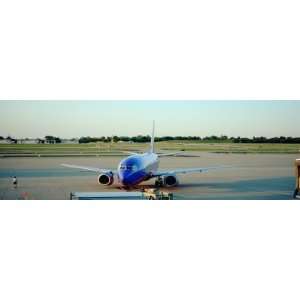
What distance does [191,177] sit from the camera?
12109 millimetres

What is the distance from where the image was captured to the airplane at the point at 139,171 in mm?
11164

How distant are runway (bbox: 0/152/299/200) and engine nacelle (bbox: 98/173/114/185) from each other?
132mm

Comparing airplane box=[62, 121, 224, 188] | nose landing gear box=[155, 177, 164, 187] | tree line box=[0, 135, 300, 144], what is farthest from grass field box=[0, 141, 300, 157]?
nose landing gear box=[155, 177, 164, 187]

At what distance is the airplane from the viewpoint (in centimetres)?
1116

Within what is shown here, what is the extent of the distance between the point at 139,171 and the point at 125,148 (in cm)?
85

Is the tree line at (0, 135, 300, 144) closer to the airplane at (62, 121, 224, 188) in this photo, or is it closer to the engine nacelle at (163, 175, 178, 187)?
the airplane at (62, 121, 224, 188)

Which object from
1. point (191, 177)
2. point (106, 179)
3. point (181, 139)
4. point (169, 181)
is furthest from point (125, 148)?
point (191, 177)

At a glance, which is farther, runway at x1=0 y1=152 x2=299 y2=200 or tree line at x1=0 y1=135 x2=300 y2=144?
tree line at x1=0 y1=135 x2=300 y2=144

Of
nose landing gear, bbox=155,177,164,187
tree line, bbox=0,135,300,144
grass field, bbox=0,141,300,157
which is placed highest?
tree line, bbox=0,135,300,144

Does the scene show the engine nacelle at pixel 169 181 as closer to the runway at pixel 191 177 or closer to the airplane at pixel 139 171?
the airplane at pixel 139 171

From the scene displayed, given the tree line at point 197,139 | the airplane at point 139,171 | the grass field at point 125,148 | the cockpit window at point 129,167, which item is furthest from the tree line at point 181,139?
the cockpit window at point 129,167

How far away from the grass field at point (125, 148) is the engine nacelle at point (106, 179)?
699mm

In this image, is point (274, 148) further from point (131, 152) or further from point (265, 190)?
point (131, 152)
